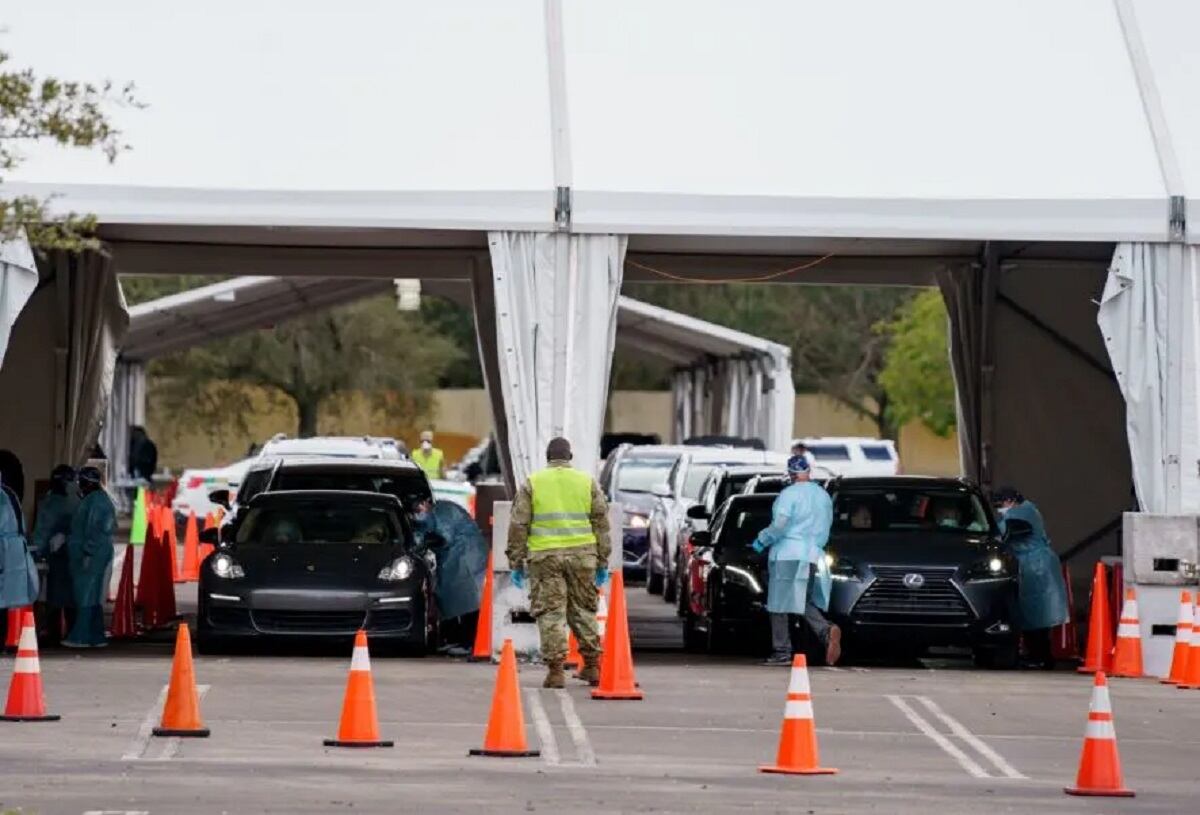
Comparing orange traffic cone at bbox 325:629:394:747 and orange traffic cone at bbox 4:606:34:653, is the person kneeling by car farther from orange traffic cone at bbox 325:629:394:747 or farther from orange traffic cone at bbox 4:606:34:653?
orange traffic cone at bbox 325:629:394:747

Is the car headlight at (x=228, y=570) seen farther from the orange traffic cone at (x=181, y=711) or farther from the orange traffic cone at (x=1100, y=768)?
the orange traffic cone at (x=1100, y=768)

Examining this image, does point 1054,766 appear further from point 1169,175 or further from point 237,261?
point 237,261

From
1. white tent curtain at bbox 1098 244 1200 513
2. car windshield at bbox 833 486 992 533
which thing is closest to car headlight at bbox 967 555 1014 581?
car windshield at bbox 833 486 992 533

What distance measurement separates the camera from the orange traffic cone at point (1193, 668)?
2086cm

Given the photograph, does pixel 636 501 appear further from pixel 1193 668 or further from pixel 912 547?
pixel 1193 668

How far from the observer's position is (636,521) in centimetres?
3497

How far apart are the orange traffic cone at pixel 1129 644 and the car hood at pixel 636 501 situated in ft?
43.6

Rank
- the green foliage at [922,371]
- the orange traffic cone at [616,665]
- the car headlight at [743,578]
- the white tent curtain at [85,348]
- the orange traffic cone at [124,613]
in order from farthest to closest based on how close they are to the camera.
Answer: the green foliage at [922,371] < the white tent curtain at [85,348] < the orange traffic cone at [124,613] < the car headlight at [743,578] < the orange traffic cone at [616,665]

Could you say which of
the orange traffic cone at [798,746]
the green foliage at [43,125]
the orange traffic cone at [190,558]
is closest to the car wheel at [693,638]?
the orange traffic cone at [798,746]

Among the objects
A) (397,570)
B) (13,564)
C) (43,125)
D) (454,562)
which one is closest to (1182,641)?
(454,562)

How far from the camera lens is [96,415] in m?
30.4

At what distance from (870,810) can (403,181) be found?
10088 mm

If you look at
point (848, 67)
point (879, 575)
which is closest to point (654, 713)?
point (879, 575)

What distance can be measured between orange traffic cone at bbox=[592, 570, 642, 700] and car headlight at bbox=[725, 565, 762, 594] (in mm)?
4789
